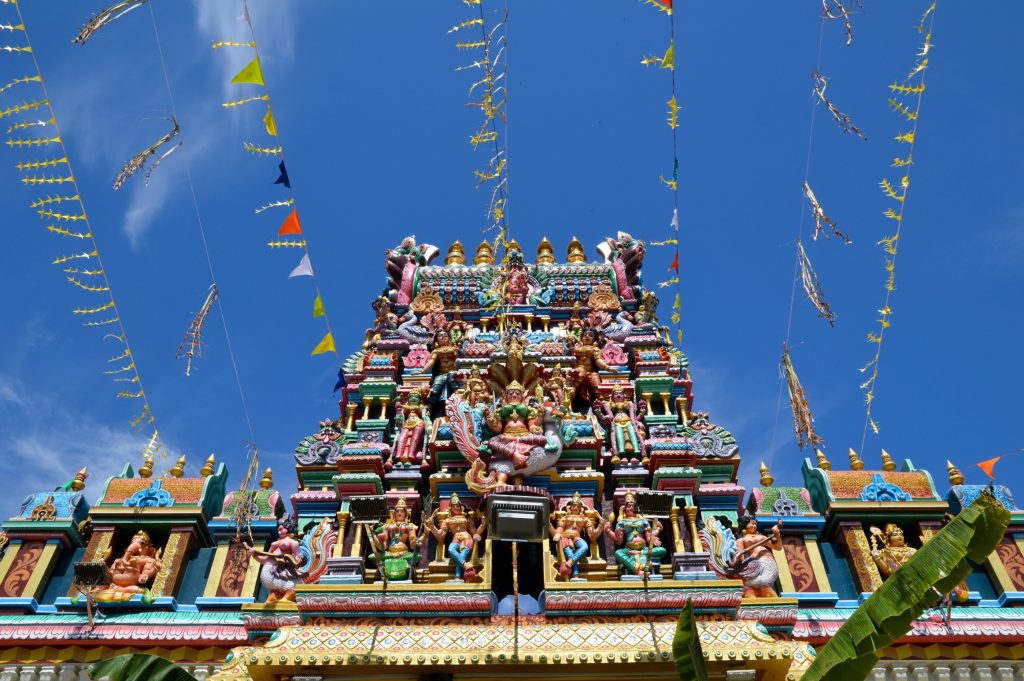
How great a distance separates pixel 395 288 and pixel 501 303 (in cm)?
256

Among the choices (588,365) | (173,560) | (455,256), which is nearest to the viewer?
(173,560)

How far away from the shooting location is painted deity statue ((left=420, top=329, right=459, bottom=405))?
14.4 meters

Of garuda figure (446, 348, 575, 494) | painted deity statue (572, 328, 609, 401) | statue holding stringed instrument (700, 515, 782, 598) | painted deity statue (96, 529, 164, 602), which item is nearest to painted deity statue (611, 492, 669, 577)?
statue holding stringed instrument (700, 515, 782, 598)

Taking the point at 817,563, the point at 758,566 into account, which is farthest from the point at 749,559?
the point at 817,563

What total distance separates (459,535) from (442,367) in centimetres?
428

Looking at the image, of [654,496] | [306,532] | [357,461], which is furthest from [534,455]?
[306,532]

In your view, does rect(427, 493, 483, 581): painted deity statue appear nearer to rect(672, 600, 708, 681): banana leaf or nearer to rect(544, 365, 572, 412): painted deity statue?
rect(544, 365, 572, 412): painted deity statue

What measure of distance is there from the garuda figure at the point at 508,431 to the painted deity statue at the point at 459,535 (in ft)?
1.23

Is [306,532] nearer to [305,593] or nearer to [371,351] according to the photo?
→ [305,593]

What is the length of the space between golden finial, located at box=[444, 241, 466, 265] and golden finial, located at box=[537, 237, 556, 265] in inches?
64.4

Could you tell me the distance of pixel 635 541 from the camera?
10.9 metres

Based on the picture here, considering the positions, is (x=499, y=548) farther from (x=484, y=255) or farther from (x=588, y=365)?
(x=484, y=255)

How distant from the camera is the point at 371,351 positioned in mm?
15188

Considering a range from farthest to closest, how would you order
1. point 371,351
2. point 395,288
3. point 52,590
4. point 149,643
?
point 395,288, point 371,351, point 52,590, point 149,643
